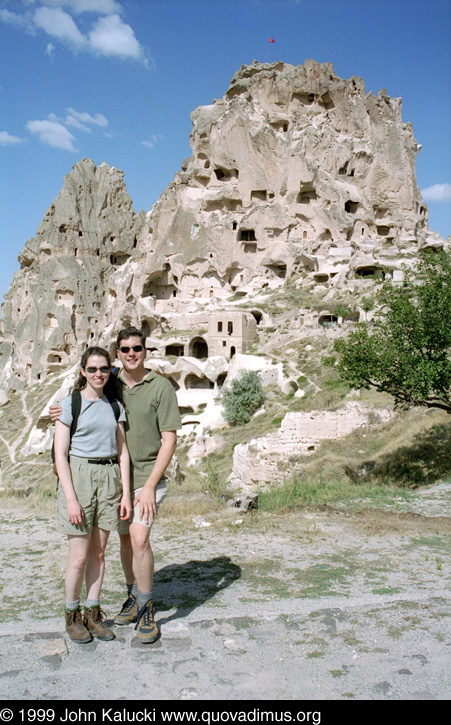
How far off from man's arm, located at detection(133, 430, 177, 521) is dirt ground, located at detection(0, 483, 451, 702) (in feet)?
2.80

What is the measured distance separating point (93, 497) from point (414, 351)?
9.61 m

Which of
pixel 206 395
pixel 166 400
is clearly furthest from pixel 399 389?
pixel 206 395

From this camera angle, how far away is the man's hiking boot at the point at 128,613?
12.8ft

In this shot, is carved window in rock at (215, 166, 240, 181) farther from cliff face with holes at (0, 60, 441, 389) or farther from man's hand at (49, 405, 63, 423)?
man's hand at (49, 405, 63, 423)

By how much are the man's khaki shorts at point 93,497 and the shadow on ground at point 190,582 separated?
0.91 meters

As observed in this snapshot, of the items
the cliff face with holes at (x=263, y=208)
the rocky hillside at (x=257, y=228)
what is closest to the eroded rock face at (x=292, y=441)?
the rocky hillside at (x=257, y=228)

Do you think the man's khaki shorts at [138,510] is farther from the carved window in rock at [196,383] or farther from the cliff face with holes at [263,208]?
the cliff face with holes at [263,208]

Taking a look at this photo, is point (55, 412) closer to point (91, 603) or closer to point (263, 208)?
point (91, 603)

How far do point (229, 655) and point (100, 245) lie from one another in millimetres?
69826

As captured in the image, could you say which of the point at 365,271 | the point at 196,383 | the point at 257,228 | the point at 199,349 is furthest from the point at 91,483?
the point at 257,228

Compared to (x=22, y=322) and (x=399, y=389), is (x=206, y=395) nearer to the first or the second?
(x=399, y=389)

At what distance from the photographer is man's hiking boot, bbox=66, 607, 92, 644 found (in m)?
3.56

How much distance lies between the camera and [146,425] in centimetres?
402

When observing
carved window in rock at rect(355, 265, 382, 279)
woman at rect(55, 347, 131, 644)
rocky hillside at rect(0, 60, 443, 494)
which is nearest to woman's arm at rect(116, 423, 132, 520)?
woman at rect(55, 347, 131, 644)
